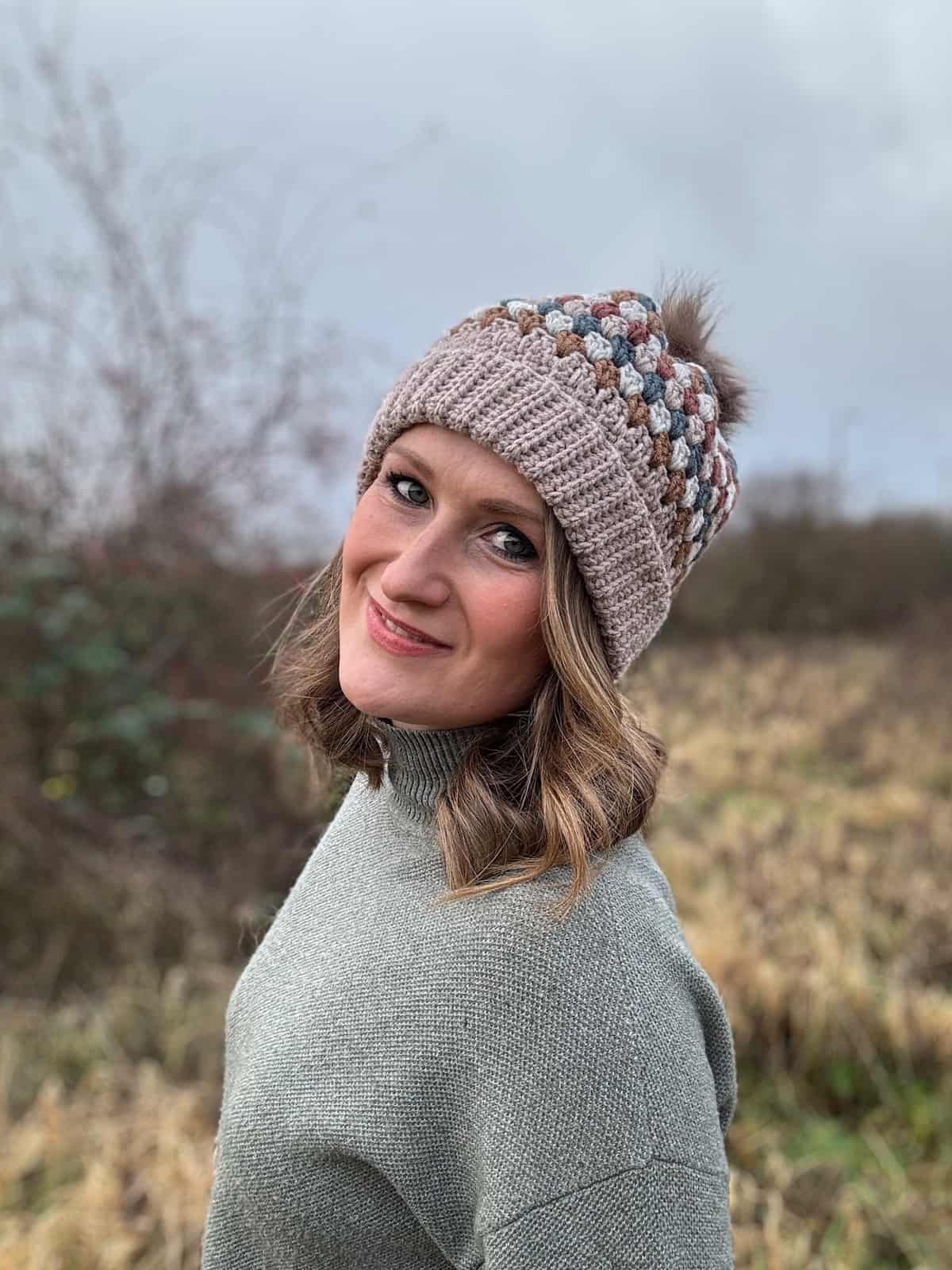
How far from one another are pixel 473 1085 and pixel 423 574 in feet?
2.07

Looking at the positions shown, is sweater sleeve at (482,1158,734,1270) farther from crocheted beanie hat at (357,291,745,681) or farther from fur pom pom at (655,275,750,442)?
fur pom pom at (655,275,750,442)

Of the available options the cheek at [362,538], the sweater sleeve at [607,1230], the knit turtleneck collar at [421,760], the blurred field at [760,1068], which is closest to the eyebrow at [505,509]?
the cheek at [362,538]

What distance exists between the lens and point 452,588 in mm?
1394

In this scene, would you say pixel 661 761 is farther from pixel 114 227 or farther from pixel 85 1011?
pixel 114 227

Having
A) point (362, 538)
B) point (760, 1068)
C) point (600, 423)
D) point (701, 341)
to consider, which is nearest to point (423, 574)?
point (362, 538)

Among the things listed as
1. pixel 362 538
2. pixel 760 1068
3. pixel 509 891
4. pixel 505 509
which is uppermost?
pixel 505 509

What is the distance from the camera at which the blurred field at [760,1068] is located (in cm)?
283

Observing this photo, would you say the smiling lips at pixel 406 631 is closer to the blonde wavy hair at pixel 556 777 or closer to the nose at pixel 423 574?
the nose at pixel 423 574

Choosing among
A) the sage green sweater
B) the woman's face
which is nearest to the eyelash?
the woman's face

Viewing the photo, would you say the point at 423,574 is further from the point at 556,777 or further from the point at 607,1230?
the point at 607,1230

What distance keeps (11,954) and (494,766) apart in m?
3.42

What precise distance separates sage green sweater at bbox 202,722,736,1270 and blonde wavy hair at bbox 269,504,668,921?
0.04 metres

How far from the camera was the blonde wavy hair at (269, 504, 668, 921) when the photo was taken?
1352 millimetres

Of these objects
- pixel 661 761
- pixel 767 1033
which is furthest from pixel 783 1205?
pixel 661 761
